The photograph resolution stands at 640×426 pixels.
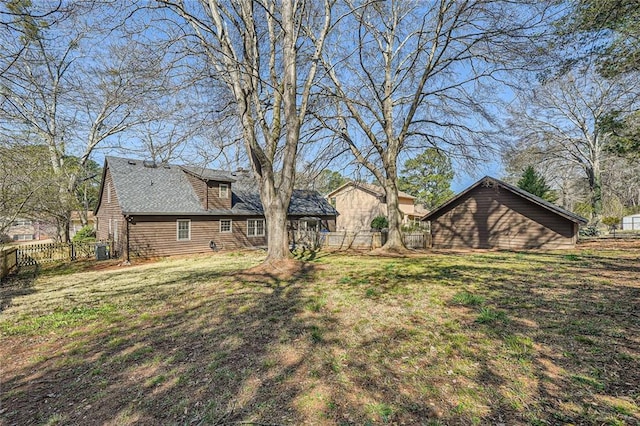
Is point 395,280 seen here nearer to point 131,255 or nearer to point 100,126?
point 131,255

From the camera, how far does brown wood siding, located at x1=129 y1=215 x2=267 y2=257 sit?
51.6 ft

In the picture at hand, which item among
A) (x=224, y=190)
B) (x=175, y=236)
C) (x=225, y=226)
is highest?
(x=224, y=190)

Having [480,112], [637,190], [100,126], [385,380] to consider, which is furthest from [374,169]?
[637,190]

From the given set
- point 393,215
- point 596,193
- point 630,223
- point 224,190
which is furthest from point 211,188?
point 630,223

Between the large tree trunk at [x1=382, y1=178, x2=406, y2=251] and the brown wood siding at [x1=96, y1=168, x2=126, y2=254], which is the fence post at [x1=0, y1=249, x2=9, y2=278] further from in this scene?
the large tree trunk at [x1=382, y1=178, x2=406, y2=251]

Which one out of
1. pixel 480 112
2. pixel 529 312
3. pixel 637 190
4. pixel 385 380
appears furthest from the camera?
pixel 637 190

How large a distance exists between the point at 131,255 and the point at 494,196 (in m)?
20.7

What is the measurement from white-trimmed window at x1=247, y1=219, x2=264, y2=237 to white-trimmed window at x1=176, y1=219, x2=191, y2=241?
4.02m

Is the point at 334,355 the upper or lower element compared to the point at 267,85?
lower

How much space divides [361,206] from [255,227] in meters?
14.7

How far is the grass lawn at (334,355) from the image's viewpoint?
283cm

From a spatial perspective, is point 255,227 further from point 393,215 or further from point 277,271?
point 277,271

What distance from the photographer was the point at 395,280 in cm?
784

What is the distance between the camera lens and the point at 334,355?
12.7 ft
